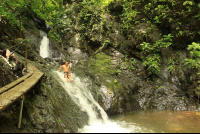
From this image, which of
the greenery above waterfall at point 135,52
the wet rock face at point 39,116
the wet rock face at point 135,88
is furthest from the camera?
the greenery above waterfall at point 135,52

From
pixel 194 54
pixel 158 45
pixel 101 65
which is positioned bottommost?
pixel 101 65

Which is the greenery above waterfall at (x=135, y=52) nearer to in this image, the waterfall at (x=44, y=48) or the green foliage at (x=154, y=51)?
the green foliage at (x=154, y=51)

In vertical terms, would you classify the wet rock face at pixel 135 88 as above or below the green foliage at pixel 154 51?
below

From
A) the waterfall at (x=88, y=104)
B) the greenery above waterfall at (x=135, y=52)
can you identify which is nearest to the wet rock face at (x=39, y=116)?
the waterfall at (x=88, y=104)

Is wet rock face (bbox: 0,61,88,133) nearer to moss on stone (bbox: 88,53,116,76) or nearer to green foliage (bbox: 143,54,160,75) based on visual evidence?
moss on stone (bbox: 88,53,116,76)

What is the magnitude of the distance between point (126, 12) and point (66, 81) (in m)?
8.21

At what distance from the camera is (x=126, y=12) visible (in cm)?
1238

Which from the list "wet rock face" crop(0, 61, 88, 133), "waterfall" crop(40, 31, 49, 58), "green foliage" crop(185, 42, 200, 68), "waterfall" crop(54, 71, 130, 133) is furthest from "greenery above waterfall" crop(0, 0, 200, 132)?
"wet rock face" crop(0, 61, 88, 133)

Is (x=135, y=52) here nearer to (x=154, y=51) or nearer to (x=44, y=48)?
(x=154, y=51)

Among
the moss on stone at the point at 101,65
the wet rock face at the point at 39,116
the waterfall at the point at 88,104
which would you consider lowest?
the waterfall at the point at 88,104

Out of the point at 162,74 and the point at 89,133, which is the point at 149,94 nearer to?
the point at 162,74

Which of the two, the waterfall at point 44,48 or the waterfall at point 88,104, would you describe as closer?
the waterfall at point 88,104

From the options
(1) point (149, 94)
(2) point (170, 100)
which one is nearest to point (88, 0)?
(1) point (149, 94)

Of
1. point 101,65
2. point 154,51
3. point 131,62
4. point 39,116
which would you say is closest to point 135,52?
point 131,62
